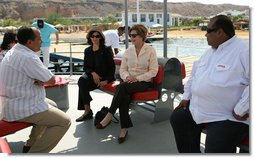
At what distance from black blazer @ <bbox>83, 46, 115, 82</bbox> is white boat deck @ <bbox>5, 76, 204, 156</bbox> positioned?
60cm

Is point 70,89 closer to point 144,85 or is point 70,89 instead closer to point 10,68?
point 144,85

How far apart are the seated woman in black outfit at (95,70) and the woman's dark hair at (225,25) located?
5.85 feet

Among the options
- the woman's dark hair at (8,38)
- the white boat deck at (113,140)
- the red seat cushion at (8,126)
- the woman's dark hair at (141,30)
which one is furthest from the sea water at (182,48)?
the woman's dark hair at (8,38)

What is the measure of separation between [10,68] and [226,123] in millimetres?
1650

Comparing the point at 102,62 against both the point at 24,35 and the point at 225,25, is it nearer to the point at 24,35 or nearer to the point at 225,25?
the point at 24,35

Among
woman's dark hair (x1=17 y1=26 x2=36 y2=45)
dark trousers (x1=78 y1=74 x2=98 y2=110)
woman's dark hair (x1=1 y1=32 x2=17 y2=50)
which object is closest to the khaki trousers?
woman's dark hair (x1=17 y1=26 x2=36 y2=45)

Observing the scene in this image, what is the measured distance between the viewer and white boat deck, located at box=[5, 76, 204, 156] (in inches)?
114

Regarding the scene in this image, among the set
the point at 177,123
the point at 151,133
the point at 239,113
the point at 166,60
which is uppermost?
the point at 166,60

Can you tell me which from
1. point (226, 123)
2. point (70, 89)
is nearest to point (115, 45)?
point (70, 89)

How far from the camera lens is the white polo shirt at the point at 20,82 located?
96.0 inches

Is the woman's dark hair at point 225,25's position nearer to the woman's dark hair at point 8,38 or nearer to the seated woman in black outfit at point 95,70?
the seated woman in black outfit at point 95,70

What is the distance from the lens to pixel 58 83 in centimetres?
412

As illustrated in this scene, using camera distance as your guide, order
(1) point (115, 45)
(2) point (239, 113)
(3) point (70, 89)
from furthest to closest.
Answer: (1) point (115, 45)
(3) point (70, 89)
(2) point (239, 113)

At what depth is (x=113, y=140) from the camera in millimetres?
3182
